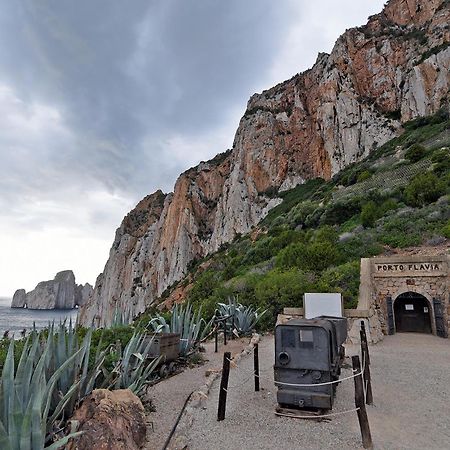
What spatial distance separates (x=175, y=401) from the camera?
4770 millimetres

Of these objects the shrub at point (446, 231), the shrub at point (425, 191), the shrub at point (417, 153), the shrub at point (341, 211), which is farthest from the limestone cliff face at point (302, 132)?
the shrub at point (446, 231)

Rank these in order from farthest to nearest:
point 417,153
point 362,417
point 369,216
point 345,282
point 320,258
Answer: point 417,153, point 369,216, point 320,258, point 345,282, point 362,417

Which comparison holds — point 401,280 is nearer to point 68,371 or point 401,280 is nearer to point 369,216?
point 369,216

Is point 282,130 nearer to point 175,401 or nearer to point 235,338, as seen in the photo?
point 235,338

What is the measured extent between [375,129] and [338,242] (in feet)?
102

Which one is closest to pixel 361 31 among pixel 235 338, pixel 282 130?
pixel 282 130

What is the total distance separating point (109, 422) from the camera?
119 inches

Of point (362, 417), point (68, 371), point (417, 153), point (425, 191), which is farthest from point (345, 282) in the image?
point (417, 153)

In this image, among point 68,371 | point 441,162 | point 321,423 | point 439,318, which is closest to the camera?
point 68,371

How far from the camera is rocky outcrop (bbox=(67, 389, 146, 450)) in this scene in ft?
9.21

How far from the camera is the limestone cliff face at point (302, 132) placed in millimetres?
40750

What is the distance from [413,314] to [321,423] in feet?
29.4

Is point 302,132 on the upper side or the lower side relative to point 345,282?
upper

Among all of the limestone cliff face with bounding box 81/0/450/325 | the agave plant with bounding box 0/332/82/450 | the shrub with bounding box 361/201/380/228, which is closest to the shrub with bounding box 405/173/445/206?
the shrub with bounding box 361/201/380/228
